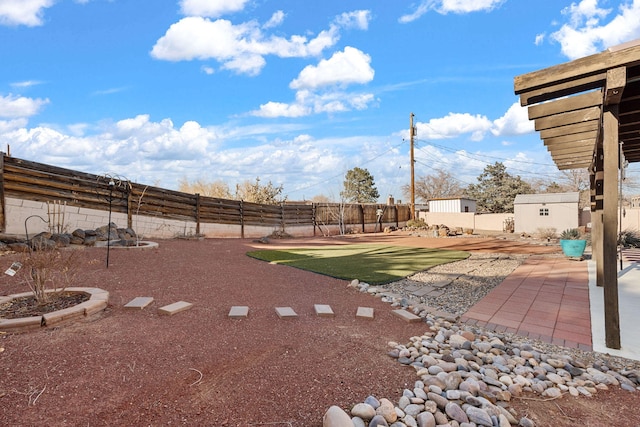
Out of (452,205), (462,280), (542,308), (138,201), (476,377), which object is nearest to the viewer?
(476,377)

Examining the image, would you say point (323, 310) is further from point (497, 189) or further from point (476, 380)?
point (497, 189)

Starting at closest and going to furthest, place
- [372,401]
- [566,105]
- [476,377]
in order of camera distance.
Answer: [372,401] < [476,377] < [566,105]

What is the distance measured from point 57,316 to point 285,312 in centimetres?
212

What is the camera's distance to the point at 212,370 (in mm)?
2191

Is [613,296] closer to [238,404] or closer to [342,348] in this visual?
[342,348]

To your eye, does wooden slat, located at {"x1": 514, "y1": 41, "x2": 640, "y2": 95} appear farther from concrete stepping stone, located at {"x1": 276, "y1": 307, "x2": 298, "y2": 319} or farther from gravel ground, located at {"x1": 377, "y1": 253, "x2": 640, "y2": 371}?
concrete stepping stone, located at {"x1": 276, "y1": 307, "x2": 298, "y2": 319}

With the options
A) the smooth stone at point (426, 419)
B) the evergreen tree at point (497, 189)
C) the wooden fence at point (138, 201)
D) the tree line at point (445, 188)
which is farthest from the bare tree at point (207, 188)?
the evergreen tree at point (497, 189)

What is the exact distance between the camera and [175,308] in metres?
3.39

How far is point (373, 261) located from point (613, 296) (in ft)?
15.9

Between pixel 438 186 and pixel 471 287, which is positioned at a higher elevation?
pixel 438 186

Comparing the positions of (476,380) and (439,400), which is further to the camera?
(476,380)

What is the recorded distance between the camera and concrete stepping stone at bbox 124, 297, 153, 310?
3.39 m

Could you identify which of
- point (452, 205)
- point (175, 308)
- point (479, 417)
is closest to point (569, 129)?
point (479, 417)

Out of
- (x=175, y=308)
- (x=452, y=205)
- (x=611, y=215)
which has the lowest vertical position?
(x=175, y=308)
